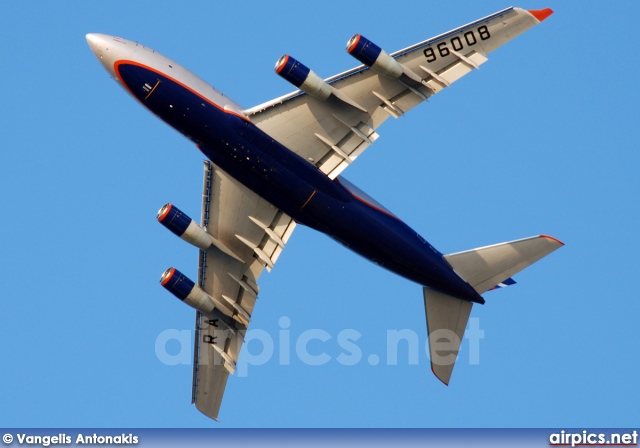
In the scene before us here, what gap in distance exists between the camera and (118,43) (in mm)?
61594

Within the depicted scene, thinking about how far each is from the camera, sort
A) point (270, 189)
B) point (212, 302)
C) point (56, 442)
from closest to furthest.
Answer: point (56, 442)
point (270, 189)
point (212, 302)

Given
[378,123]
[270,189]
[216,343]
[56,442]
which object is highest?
[378,123]

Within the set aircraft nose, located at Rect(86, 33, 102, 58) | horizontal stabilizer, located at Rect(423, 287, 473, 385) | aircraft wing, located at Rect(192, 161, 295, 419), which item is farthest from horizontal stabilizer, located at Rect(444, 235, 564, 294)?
aircraft nose, located at Rect(86, 33, 102, 58)

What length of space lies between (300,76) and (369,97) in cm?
421

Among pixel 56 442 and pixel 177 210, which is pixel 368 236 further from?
pixel 56 442

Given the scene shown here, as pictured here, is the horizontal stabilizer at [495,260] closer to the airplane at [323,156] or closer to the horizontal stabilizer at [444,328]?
the airplane at [323,156]

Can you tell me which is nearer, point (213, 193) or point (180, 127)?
point (180, 127)

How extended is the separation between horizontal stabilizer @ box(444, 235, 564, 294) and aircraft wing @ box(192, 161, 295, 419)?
9507mm

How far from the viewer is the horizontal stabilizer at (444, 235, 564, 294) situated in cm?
6391

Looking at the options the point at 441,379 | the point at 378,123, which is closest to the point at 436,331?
the point at 441,379

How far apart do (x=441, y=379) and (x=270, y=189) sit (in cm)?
1416

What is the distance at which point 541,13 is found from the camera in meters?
61.4

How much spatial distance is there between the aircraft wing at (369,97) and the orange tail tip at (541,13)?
5 cm

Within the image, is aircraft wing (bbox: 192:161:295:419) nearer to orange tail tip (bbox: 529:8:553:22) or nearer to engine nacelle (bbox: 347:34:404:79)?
engine nacelle (bbox: 347:34:404:79)
